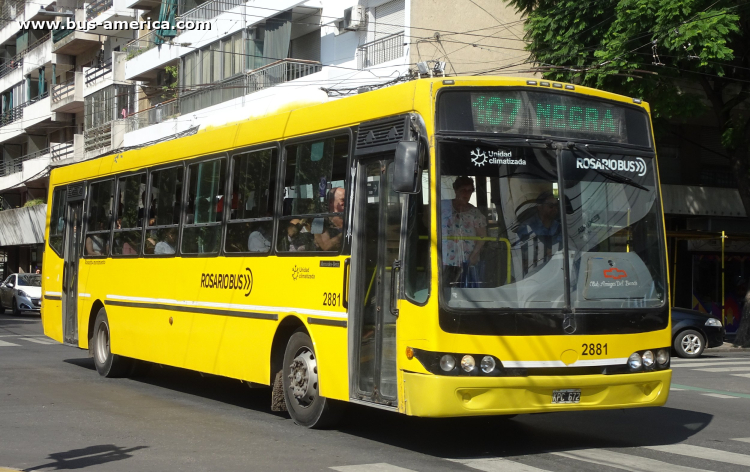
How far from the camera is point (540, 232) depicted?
8156 mm

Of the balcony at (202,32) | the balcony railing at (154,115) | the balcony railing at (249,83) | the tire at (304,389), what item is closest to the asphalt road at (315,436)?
the tire at (304,389)

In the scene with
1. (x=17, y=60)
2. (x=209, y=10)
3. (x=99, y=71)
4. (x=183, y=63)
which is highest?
(x=17, y=60)

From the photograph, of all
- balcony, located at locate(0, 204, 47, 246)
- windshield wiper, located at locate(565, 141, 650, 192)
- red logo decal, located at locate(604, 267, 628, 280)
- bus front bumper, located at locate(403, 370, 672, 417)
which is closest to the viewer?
bus front bumper, located at locate(403, 370, 672, 417)

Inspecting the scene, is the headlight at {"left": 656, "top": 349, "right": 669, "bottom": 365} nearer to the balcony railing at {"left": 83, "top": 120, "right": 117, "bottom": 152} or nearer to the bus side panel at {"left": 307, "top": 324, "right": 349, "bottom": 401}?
the bus side panel at {"left": 307, "top": 324, "right": 349, "bottom": 401}

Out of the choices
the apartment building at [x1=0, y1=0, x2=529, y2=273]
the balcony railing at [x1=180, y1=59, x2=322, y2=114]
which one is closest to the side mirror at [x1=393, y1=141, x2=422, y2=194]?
the apartment building at [x1=0, y1=0, x2=529, y2=273]

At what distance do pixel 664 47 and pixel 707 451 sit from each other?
562 inches

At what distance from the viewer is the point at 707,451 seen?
28.9 feet

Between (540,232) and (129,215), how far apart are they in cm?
744

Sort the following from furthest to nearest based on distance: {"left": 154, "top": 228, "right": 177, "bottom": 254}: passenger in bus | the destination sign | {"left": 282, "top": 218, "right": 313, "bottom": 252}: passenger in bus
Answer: {"left": 154, "top": 228, "right": 177, "bottom": 254}: passenger in bus, {"left": 282, "top": 218, "right": 313, "bottom": 252}: passenger in bus, the destination sign

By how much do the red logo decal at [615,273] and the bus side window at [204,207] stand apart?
15.5 feet

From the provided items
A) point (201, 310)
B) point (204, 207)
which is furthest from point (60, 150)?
point (201, 310)

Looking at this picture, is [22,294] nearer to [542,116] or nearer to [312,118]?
[312,118]

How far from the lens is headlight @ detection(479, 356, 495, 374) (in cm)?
787

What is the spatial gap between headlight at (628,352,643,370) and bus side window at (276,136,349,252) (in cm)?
269
